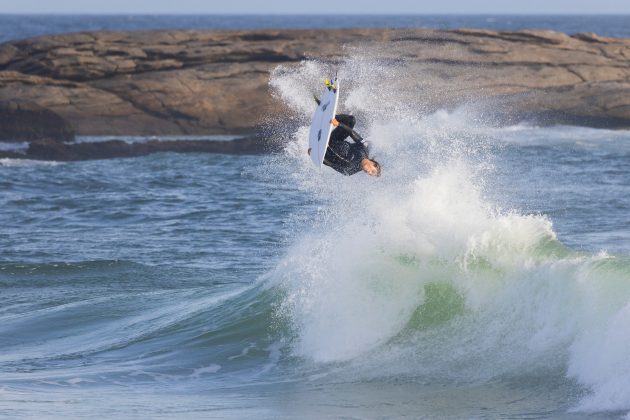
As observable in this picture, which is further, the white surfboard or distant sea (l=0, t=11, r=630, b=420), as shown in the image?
the white surfboard

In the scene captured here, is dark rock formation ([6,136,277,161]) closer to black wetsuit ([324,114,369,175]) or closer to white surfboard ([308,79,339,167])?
white surfboard ([308,79,339,167])

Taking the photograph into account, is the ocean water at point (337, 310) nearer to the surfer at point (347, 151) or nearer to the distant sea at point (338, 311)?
the distant sea at point (338, 311)

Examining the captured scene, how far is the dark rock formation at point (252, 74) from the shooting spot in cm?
3183

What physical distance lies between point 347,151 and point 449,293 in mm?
1997

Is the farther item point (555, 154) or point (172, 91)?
point (172, 91)

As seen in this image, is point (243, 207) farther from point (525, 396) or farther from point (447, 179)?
point (525, 396)

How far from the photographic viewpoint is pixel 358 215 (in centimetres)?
1365

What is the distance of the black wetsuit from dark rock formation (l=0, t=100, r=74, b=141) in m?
20.4

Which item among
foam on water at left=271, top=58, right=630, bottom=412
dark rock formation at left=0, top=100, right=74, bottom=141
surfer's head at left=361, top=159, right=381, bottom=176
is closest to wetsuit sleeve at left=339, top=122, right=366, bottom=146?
surfer's head at left=361, top=159, right=381, bottom=176

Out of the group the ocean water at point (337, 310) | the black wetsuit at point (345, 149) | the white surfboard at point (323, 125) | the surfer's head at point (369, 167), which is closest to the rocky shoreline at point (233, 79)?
the ocean water at point (337, 310)

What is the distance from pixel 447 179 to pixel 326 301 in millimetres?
2252

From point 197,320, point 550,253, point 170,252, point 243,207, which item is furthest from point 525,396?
point 243,207

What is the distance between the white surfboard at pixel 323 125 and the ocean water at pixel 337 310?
4.76 ft

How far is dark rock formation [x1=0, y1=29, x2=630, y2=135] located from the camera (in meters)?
31.8
